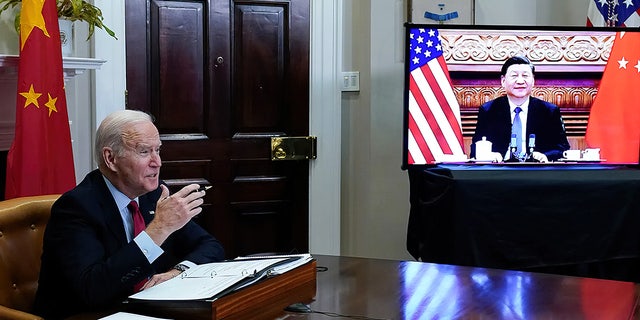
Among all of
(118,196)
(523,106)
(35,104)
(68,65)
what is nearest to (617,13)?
(523,106)

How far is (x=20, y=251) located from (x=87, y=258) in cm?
34

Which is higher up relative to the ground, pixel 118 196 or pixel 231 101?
pixel 231 101

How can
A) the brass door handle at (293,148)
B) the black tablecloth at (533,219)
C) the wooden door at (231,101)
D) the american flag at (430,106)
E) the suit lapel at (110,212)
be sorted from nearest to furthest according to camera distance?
the suit lapel at (110,212) → the black tablecloth at (533,219) → the american flag at (430,106) → the wooden door at (231,101) → the brass door handle at (293,148)

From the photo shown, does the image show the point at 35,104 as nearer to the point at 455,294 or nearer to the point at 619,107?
the point at 455,294

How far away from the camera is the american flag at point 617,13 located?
391 centimetres

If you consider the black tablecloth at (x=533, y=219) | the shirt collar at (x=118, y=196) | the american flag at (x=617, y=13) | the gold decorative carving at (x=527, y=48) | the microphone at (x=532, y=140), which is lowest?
the black tablecloth at (x=533, y=219)

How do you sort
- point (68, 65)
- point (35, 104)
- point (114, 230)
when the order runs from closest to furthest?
point (114, 230), point (35, 104), point (68, 65)

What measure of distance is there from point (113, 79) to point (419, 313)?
249cm

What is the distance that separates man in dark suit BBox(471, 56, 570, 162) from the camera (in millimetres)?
3490

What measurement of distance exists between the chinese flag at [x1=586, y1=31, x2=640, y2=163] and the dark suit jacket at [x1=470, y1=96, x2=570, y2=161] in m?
0.18

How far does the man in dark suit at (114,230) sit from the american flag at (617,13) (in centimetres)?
264

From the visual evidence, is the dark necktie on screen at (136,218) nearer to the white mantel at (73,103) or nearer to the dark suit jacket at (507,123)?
the white mantel at (73,103)

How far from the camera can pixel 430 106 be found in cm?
347

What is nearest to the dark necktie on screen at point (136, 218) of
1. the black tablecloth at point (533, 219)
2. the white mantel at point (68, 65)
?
the white mantel at point (68, 65)
